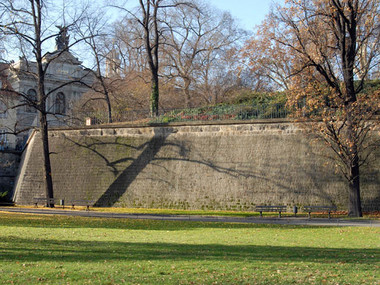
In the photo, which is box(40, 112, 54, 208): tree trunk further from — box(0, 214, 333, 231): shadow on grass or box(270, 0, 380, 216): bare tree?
box(270, 0, 380, 216): bare tree

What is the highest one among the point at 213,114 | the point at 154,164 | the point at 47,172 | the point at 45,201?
the point at 213,114

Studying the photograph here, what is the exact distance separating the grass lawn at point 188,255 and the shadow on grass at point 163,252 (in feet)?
0.07

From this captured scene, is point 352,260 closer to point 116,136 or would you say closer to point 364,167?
point 364,167

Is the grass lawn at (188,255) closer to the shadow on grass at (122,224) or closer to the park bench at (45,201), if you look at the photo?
the shadow on grass at (122,224)

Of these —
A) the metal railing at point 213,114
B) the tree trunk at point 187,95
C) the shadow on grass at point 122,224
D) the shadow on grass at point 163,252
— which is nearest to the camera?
the shadow on grass at point 163,252

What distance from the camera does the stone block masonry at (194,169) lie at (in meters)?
23.2

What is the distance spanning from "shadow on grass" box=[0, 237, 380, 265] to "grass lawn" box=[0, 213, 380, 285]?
20 mm

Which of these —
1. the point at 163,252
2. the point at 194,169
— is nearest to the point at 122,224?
the point at 163,252

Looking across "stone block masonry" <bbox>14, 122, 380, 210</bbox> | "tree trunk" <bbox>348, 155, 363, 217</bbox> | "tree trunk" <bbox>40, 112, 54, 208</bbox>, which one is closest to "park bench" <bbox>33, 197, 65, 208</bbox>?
"tree trunk" <bbox>40, 112, 54, 208</bbox>

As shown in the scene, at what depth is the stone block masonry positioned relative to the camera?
23188mm

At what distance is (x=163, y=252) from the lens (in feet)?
34.3

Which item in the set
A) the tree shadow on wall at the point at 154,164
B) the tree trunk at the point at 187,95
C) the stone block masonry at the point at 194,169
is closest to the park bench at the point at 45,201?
the stone block masonry at the point at 194,169

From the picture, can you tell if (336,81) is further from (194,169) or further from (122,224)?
(122,224)

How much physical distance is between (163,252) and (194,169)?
1500 centimetres
